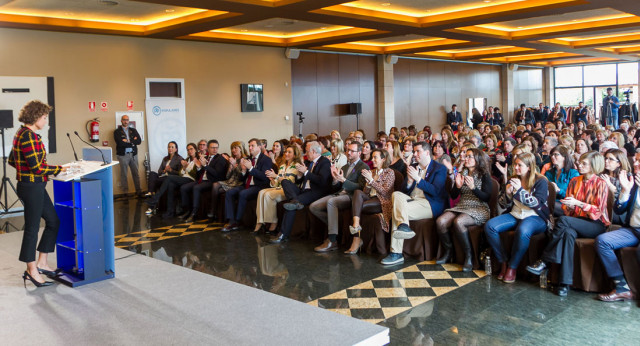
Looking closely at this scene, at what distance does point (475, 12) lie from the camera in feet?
A: 35.3

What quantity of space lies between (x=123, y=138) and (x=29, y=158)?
7053 millimetres

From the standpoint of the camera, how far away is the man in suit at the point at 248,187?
25.2ft

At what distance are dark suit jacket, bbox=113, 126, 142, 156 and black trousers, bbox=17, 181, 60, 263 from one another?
678 cm

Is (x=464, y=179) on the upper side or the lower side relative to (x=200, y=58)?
lower

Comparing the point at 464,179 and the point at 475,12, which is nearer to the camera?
the point at 464,179

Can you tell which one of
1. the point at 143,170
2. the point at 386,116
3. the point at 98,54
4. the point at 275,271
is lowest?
the point at 275,271

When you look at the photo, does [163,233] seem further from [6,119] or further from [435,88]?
[435,88]

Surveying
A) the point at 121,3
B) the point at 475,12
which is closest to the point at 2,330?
the point at 121,3

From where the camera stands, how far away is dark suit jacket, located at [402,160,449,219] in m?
5.92

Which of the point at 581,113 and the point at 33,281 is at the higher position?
the point at 581,113

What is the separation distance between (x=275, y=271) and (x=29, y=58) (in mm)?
7262

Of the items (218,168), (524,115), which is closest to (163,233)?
(218,168)

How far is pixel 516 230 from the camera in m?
4.99

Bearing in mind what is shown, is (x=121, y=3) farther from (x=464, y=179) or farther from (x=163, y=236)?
(x=464, y=179)
